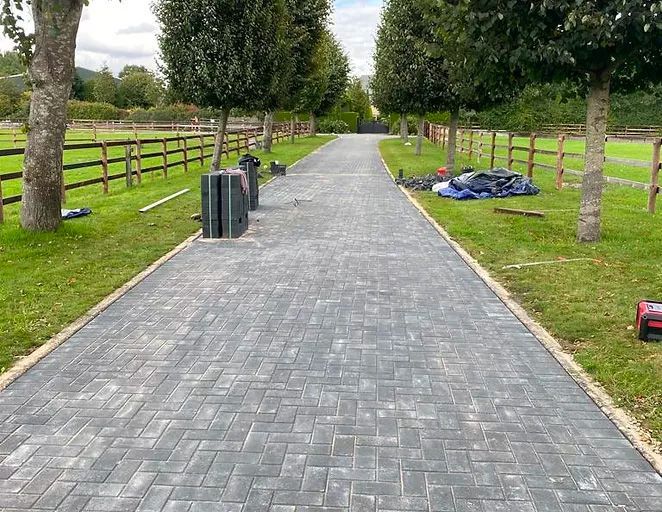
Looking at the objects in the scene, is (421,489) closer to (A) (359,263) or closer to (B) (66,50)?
(A) (359,263)

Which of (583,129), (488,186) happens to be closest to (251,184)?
(488,186)

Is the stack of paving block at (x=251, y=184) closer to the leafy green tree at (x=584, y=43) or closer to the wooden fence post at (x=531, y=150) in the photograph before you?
the leafy green tree at (x=584, y=43)

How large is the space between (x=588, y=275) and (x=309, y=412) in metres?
4.67

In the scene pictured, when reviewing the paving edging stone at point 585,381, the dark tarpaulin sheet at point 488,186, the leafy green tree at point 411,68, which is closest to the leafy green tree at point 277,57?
the leafy green tree at point 411,68

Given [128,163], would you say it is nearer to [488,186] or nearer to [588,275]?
[488,186]

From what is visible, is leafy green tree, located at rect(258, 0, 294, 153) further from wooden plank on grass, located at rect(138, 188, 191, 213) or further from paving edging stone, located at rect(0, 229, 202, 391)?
paving edging stone, located at rect(0, 229, 202, 391)

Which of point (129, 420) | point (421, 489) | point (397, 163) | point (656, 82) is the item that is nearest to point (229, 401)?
point (129, 420)

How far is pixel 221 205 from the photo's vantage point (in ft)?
30.9

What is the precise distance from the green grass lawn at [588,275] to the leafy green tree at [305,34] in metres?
14.4

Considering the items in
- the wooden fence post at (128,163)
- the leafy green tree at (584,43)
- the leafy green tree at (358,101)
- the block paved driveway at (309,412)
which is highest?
the leafy green tree at (358,101)

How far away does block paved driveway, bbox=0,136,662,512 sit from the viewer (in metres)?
3.06

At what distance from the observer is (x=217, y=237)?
9.48 meters

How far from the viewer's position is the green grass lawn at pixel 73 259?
5500mm

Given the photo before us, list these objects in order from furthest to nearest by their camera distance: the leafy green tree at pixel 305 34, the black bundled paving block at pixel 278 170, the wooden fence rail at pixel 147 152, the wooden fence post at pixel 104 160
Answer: the leafy green tree at pixel 305 34 → the black bundled paving block at pixel 278 170 → the wooden fence post at pixel 104 160 → the wooden fence rail at pixel 147 152
